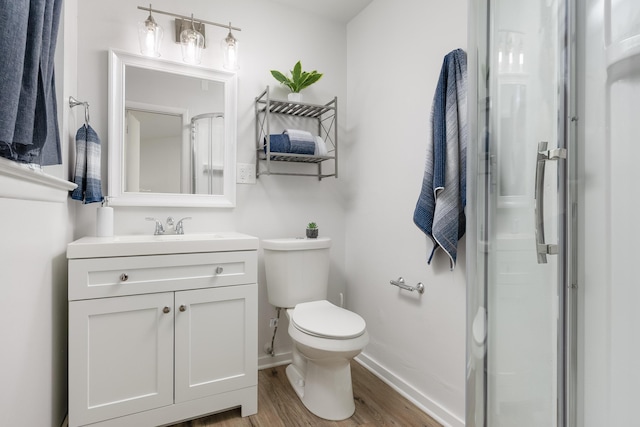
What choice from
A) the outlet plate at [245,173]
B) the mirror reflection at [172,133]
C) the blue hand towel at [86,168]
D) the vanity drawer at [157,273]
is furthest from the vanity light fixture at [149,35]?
the vanity drawer at [157,273]

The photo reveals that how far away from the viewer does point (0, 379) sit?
86 centimetres

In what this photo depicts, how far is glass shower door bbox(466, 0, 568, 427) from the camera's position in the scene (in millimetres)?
677

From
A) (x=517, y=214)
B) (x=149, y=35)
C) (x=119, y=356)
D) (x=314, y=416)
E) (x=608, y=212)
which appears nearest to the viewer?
(x=608, y=212)

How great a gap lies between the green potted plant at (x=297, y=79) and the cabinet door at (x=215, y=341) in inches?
48.3

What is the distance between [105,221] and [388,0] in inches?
79.1

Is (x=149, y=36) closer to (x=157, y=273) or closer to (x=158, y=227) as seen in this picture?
(x=158, y=227)

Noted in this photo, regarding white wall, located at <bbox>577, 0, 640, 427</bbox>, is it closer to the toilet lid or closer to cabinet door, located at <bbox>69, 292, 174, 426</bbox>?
the toilet lid

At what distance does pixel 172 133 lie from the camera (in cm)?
188

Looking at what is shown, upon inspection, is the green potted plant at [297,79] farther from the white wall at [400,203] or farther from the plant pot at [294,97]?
the white wall at [400,203]

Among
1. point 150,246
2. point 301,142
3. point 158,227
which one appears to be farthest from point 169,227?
point 301,142

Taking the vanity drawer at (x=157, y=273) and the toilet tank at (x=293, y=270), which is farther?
the toilet tank at (x=293, y=270)

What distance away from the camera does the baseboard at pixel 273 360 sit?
211cm

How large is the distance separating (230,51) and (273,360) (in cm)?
195

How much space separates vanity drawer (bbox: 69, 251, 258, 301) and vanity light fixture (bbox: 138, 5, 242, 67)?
115 centimetres
